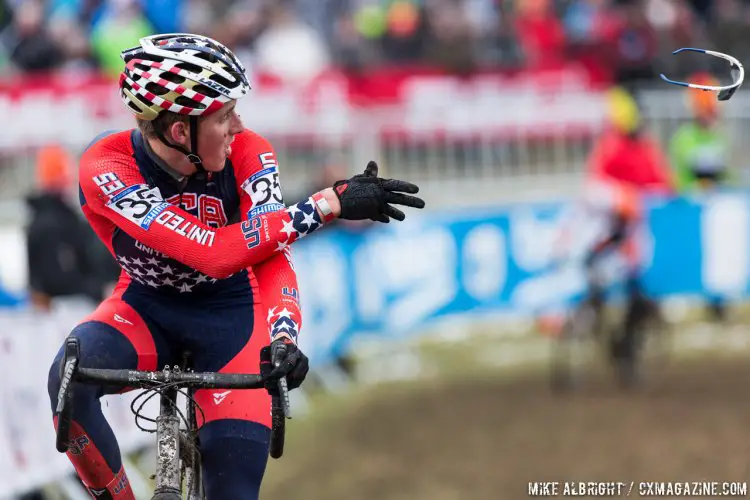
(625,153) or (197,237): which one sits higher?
(625,153)

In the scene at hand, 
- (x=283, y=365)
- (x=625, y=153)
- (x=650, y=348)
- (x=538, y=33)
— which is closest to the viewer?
(x=283, y=365)

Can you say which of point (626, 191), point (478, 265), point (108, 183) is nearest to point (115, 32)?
point (478, 265)

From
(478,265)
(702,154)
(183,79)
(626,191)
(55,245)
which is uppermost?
(702,154)

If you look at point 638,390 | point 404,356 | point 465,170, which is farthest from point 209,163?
→ point 465,170

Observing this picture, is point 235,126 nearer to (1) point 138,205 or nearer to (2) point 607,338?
(1) point 138,205

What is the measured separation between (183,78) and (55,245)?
7.09 meters

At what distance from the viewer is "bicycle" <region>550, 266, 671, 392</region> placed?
46.8 ft

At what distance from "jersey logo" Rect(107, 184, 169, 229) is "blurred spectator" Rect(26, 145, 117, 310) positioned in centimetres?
667

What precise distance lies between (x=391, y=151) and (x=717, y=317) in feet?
17.4

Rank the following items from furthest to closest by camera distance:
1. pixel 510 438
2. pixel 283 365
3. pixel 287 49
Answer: pixel 287 49
pixel 510 438
pixel 283 365

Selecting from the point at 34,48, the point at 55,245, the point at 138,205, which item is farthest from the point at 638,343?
the point at 138,205

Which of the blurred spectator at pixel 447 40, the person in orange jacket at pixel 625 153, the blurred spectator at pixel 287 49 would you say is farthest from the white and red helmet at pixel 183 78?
the blurred spectator at pixel 447 40

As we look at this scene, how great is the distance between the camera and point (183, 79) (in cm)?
540

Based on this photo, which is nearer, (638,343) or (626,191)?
(626,191)
